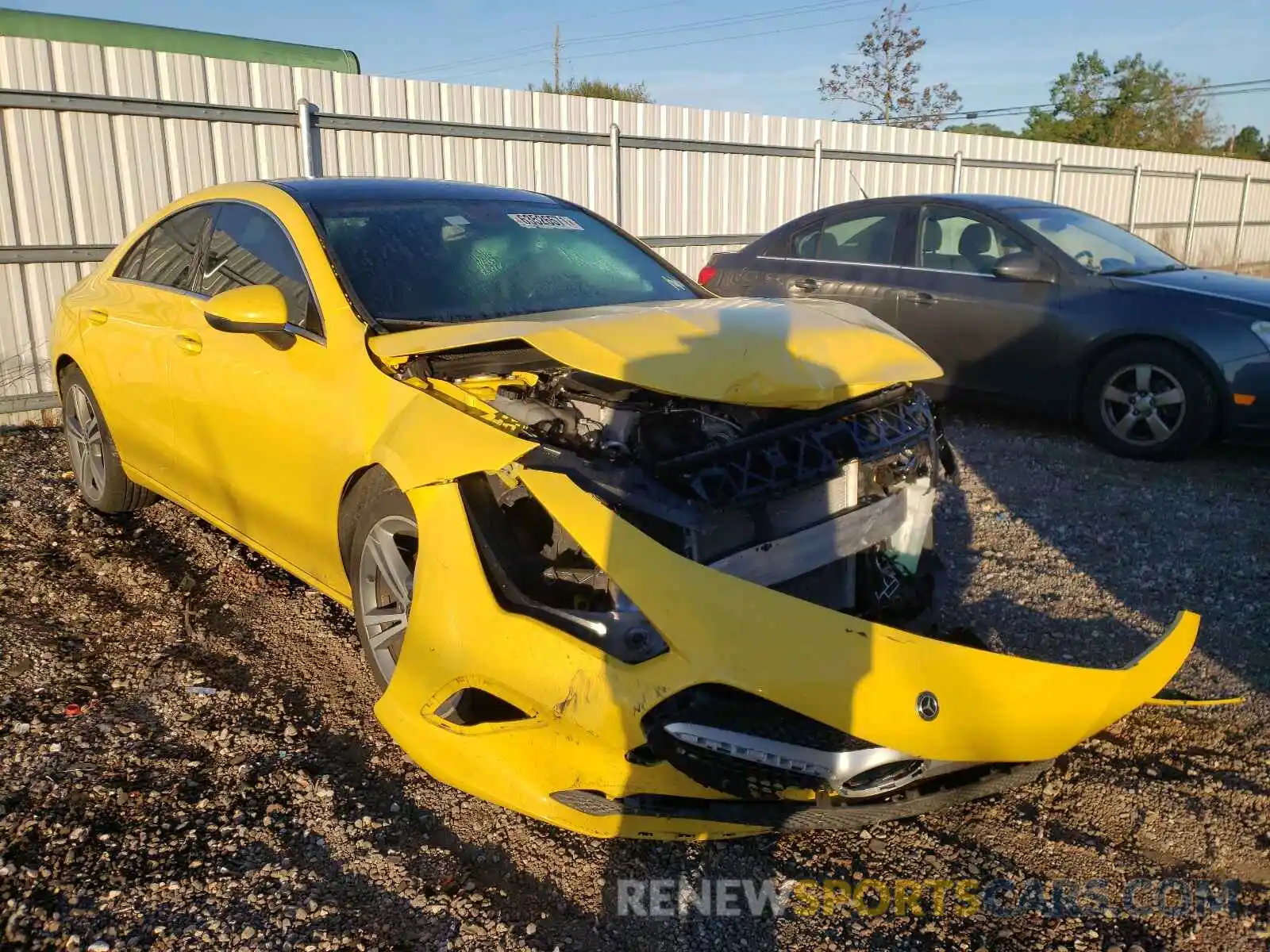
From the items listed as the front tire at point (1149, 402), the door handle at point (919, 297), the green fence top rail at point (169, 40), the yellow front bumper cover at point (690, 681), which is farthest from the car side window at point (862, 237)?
the green fence top rail at point (169, 40)

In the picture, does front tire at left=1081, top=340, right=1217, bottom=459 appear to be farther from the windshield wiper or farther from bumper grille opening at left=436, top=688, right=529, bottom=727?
bumper grille opening at left=436, top=688, right=529, bottom=727

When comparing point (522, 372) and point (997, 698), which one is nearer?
point (997, 698)

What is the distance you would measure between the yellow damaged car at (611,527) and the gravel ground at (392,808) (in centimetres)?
22

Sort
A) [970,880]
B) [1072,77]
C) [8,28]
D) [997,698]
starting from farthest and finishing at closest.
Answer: [1072,77]
[8,28]
[970,880]
[997,698]

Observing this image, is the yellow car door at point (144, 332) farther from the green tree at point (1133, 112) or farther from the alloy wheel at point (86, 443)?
the green tree at point (1133, 112)

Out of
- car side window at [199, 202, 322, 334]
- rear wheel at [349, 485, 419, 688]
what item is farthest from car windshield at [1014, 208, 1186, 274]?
rear wheel at [349, 485, 419, 688]

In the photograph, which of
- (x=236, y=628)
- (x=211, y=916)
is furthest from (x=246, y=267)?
(x=211, y=916)

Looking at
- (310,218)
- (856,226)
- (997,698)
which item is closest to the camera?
(997,698)

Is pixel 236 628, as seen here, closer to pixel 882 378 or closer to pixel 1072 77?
pixel 882 378

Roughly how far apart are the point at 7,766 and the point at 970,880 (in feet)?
8.67

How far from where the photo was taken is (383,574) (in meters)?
2.82

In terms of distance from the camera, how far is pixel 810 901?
7.36 feet

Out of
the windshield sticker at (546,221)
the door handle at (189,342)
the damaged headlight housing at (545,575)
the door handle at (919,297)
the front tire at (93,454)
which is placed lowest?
the front tire at (93,454)

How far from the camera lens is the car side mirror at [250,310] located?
9.97 feet
